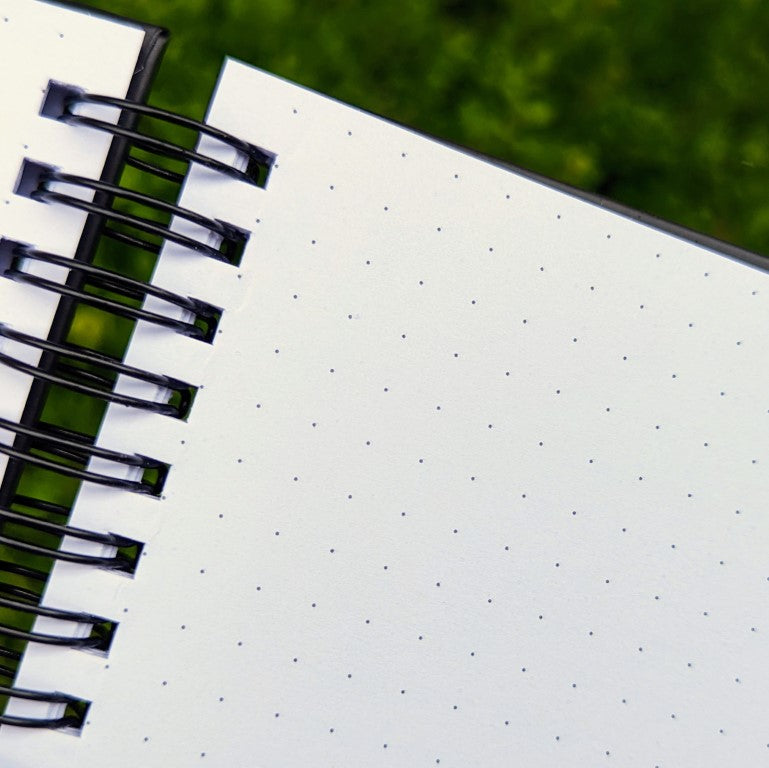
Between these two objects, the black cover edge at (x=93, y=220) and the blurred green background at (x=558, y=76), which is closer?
the black cover edge at (x=93, y=220)

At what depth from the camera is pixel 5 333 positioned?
0.23 meters

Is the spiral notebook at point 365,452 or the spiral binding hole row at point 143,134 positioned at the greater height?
the spiral binding hole row at point 143,134

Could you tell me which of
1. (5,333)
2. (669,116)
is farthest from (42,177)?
(669,116)

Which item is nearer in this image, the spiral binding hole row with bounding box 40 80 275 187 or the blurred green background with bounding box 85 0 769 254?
the spiral binding hole row with bounding box 40 80 275 187

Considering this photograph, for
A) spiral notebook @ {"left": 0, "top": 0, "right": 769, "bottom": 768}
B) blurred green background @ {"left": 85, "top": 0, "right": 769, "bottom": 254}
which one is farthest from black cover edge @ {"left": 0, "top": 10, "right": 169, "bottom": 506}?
blurred green background @ {"left": 85, "top": 0, "right": 769, "bottom": 254}

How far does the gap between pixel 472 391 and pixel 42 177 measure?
15cm

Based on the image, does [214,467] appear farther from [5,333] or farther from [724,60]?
[724,60]

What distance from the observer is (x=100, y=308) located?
23 cm

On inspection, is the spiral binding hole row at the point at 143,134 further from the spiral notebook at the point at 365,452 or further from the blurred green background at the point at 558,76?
the blurred green background at the point at 558,76

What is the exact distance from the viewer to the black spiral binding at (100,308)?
23 centimetres

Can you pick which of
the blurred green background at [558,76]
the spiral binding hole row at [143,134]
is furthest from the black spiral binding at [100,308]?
the blurred green background at [558,76]

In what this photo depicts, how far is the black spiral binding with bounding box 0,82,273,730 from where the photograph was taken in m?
0.23

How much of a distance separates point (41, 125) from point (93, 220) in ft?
0.10

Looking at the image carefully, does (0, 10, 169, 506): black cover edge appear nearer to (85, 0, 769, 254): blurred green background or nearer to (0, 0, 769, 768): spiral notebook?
(0, 0, 769, 768): spiral notebook
